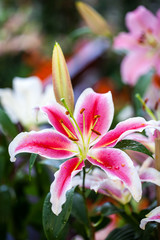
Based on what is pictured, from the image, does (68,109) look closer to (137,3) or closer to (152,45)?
(152,45)

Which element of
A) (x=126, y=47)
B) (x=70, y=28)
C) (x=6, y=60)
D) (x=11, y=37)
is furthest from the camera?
(x=70, y=28)

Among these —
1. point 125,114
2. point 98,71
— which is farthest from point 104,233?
point 98,71

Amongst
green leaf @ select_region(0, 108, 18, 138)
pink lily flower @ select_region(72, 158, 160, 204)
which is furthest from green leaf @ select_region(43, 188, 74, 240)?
green leaf @ select_region(0, 108, 18, 138)

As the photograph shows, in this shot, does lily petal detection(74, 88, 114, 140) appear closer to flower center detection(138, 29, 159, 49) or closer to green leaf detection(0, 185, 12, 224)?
Answer: green leaf detection(0, 185, 12, 224)

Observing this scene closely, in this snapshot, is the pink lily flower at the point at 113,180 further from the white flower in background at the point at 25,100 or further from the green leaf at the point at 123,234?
the white flower in background at the point at 25,100

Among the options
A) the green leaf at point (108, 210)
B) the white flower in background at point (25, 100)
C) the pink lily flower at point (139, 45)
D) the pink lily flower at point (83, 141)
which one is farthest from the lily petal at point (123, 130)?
the pink lily flower at point (139, 45)
